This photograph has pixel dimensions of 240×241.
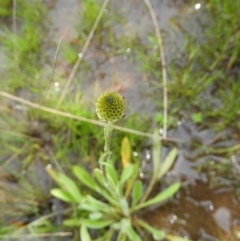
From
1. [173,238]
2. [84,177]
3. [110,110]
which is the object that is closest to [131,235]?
[173,238]

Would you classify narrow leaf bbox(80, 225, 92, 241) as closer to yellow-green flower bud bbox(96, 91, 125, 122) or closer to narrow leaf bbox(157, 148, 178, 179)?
narrow leaf bbox(157, 148, 178, 179)

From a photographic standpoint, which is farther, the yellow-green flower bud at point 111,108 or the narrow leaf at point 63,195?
the narrow leaf at point 63,195

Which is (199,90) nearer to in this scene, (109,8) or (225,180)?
(225,180)

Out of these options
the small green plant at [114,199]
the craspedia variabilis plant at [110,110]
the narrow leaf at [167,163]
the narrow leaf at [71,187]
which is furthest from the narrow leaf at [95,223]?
the craspedia variabilis plant at [110,110]

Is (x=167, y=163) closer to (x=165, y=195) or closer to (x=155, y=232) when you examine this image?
(x=165, y=195)

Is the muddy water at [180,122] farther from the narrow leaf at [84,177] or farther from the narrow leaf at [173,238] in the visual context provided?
the narrow leaf at [84,177]

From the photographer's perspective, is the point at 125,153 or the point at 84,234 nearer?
the point at 84,234
